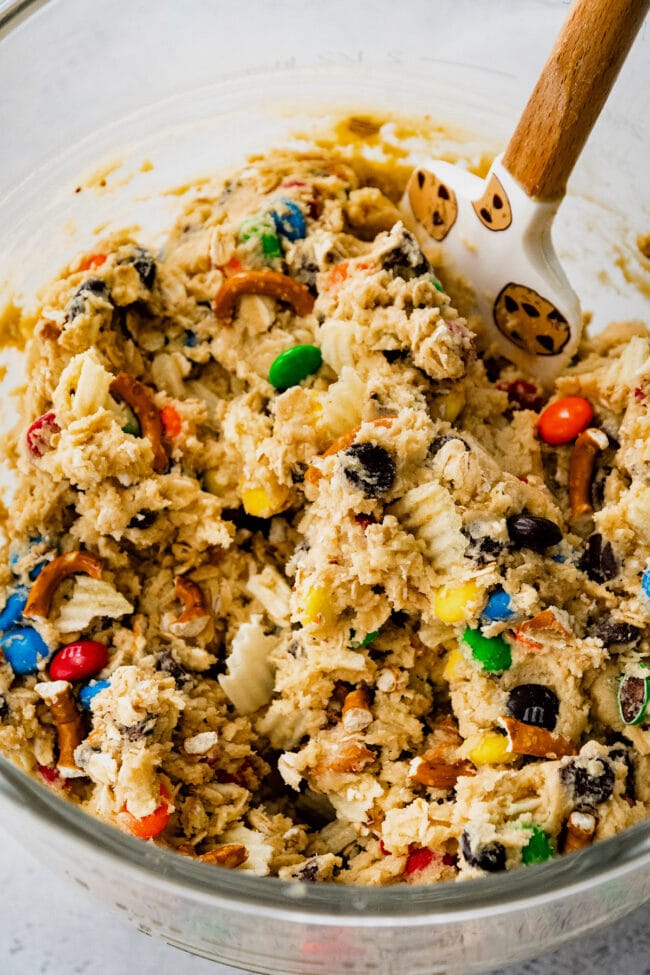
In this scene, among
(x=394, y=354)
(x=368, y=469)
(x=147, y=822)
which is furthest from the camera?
(x=394, y=354)

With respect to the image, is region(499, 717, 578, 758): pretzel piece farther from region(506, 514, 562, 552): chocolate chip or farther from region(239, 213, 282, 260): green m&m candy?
region(239, 213, 282, 260): green m&m candy

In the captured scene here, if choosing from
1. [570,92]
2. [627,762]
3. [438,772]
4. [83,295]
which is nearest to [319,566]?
[438,772]

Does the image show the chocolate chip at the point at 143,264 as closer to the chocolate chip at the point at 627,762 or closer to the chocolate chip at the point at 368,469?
the chocolate chip at the point at 368,469

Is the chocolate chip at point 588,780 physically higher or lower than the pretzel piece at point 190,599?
lower

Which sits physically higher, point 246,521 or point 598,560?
point 246,521

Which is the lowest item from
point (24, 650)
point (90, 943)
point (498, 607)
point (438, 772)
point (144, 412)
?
point (90, 943)

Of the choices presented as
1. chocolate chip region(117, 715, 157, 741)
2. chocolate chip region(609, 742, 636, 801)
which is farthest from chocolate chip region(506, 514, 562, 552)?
chocolate chip region(117, 715, 157, 741)

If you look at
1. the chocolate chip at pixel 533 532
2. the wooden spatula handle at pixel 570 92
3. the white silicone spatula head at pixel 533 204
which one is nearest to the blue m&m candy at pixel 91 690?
the chocolate chip at pixel 533 532

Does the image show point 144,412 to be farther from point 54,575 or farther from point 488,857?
point 488,857
